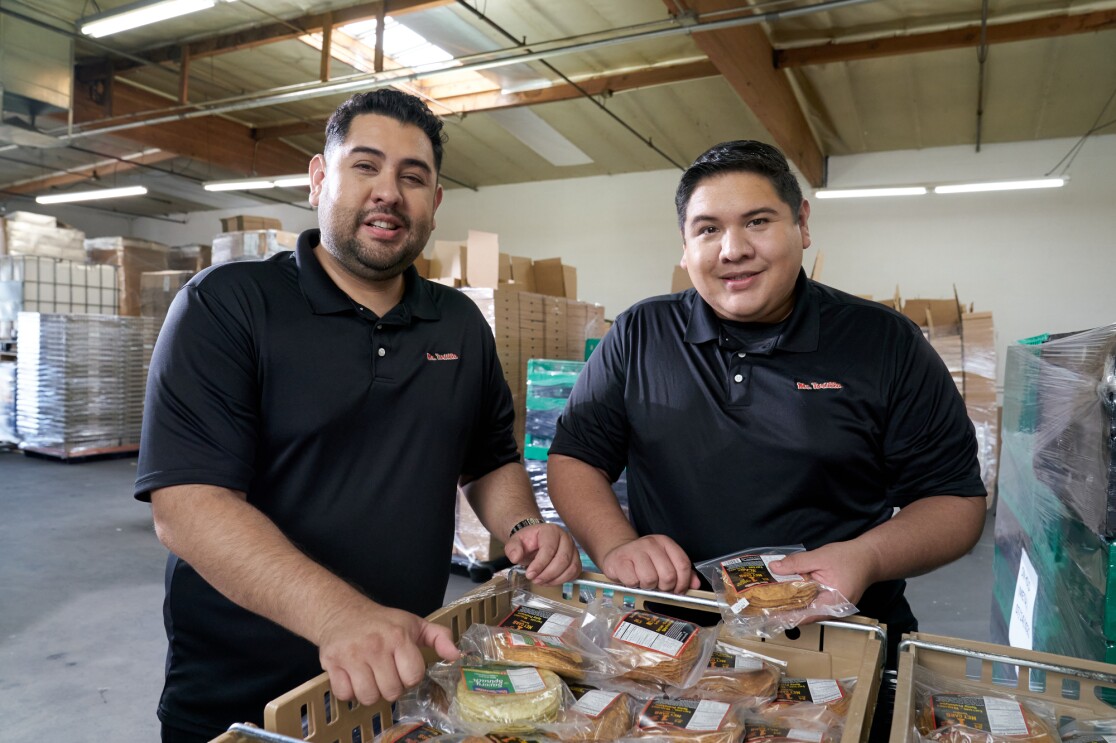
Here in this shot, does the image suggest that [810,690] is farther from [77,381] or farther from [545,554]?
[77,381]

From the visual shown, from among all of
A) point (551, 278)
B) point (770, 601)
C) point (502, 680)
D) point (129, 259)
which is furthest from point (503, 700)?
point (129, 259)

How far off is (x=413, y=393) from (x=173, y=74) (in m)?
10.6

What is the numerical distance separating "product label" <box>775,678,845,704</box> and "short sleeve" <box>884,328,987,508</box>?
600mm

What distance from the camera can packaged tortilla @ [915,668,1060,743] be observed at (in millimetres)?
874

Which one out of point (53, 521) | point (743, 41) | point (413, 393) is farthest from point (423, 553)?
point (743, 41)

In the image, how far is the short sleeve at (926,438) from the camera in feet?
4.89

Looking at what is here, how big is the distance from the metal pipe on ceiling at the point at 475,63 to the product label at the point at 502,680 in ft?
19.3

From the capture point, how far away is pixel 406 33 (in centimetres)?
848

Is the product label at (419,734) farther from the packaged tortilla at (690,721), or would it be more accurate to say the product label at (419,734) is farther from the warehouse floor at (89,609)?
the warehouse floor at (89,609)

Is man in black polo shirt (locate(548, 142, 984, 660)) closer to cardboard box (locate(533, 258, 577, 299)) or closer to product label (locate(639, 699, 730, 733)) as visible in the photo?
product label (locate(639, 699, 730, 733))

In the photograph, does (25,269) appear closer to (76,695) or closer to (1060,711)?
(76,695)

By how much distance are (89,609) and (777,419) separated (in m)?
4.41

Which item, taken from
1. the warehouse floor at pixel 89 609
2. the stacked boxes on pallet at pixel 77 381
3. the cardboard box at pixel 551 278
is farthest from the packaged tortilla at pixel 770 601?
the stacked boxes on pallet at pixel 77 381

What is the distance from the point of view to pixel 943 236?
1012 cm
